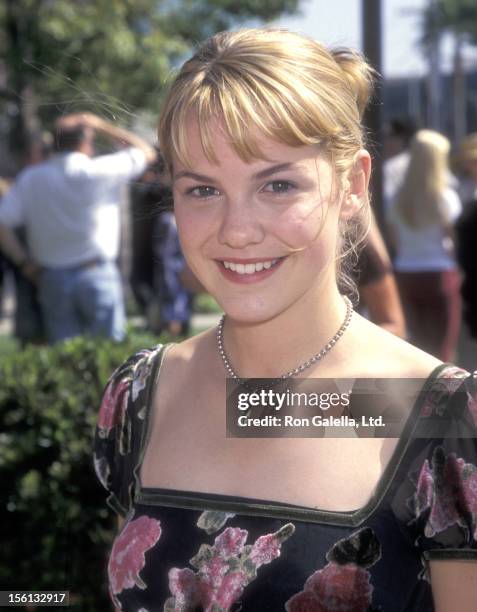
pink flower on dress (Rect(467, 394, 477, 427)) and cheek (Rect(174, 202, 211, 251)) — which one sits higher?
cheek (Rect(174, 202, 211, 251))

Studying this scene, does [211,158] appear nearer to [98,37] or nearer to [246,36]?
[246,36]

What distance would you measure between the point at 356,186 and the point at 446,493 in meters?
0.55

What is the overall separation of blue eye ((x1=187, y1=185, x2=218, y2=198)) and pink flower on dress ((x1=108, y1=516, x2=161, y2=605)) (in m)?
0.55

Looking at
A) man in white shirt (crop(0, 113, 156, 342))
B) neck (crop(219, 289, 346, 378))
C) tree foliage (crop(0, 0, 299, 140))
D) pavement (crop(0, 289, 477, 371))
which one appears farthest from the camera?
tree foliage (crop(0, 0, 299, 140))

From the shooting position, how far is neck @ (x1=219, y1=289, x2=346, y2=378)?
1822 millimetres

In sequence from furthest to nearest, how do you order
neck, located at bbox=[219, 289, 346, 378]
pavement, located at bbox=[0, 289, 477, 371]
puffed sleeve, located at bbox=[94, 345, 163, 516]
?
1. pavement, located at bbox=[0, 289, 477, 371]
2. puffed sleeve, located at bbox=[94, 345, 163, 516]
3. neck, located at bbox=[219, 289, 346, 378]

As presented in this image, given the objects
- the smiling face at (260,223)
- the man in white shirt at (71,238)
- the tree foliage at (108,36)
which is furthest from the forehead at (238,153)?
the tree foliage at (108,36)

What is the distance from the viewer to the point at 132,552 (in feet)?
5.99

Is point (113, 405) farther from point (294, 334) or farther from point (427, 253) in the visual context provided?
point (427, 253)

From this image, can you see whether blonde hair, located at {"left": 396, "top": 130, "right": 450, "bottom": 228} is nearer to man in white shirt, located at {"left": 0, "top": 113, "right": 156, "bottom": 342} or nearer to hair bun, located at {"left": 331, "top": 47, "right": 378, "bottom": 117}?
man in white shirt, located at {"left": 0, "top": 113, "right": 156, "bottom": 342}

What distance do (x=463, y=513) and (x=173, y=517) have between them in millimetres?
474

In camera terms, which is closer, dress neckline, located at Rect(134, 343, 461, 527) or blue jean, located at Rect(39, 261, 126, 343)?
dress neckline, located at Rect(134, 343, 461, 527)

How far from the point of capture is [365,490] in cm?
167

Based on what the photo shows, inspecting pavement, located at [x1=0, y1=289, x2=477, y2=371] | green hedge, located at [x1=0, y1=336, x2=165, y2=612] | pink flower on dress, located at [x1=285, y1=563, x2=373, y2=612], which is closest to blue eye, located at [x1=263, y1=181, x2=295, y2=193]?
pink flower on dress, located at [x1=285, y1=563, x2=373, y2=612]
